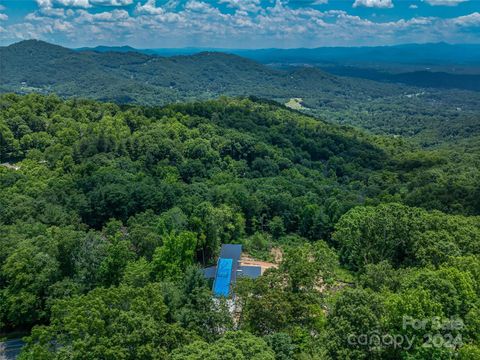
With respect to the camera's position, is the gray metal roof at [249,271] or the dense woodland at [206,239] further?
the gray metal roof at [249,271]

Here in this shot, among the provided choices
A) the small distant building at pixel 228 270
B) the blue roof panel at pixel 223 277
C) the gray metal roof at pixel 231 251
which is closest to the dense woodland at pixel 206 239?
the gray metal roof at pixel 231 251

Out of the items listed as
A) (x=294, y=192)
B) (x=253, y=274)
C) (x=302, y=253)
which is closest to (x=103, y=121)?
(x=294, y=192)

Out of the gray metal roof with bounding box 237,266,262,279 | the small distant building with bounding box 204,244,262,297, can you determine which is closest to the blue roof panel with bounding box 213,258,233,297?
the small distant building with bounding box 204,244,262,297

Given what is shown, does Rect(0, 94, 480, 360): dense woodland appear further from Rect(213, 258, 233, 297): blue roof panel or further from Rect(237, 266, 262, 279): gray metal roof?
Rect(237, 266, 262, 279): gray metal roof

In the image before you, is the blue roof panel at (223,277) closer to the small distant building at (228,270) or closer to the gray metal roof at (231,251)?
the small distant building at (228,270)

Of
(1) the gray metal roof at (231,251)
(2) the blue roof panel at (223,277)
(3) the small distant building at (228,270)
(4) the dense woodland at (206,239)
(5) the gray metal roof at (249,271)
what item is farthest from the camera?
(1) the gray metal roof at (231,251)

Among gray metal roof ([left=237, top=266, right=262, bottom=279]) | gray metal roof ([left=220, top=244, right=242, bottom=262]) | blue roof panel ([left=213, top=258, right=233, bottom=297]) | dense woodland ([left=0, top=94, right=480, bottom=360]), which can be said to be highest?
dense woodland ([left=0, top=94, right=480, bottom=360])
